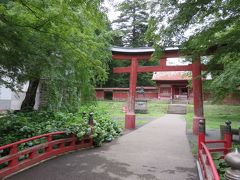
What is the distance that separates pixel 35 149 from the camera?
6.55 metres

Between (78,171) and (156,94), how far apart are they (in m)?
28.9

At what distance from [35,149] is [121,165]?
2194mm

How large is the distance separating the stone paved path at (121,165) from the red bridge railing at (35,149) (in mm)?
214

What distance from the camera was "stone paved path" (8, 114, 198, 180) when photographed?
5.83 metres

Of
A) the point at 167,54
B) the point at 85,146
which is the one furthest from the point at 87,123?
the point at 167,54

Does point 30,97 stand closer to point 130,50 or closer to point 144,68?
point 130,50

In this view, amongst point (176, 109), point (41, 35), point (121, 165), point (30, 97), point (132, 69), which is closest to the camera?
point (41, 35)

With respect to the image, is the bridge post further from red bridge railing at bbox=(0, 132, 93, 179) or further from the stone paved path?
red bridge railing at bbox=(0, 132, 93, 179)

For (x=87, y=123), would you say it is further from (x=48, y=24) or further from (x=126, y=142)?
(x=48, y=24)

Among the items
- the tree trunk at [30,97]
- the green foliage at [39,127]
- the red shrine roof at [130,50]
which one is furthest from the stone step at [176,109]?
the green foliage at [39,127]

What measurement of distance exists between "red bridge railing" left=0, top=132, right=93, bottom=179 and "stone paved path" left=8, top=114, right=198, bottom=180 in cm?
21

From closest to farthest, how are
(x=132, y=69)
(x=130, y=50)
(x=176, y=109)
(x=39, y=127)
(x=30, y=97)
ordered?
(x=39, y=127)
(x=30, y=97)
(x=130, y=50)
(x=132, y=69)
(x=176, y=109)

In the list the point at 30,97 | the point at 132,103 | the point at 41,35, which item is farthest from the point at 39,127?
the point at 132,103

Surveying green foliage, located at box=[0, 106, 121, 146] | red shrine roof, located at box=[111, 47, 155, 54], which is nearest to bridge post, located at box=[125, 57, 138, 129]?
red shrine roof, located at box=[111, 47, 155, 54]
